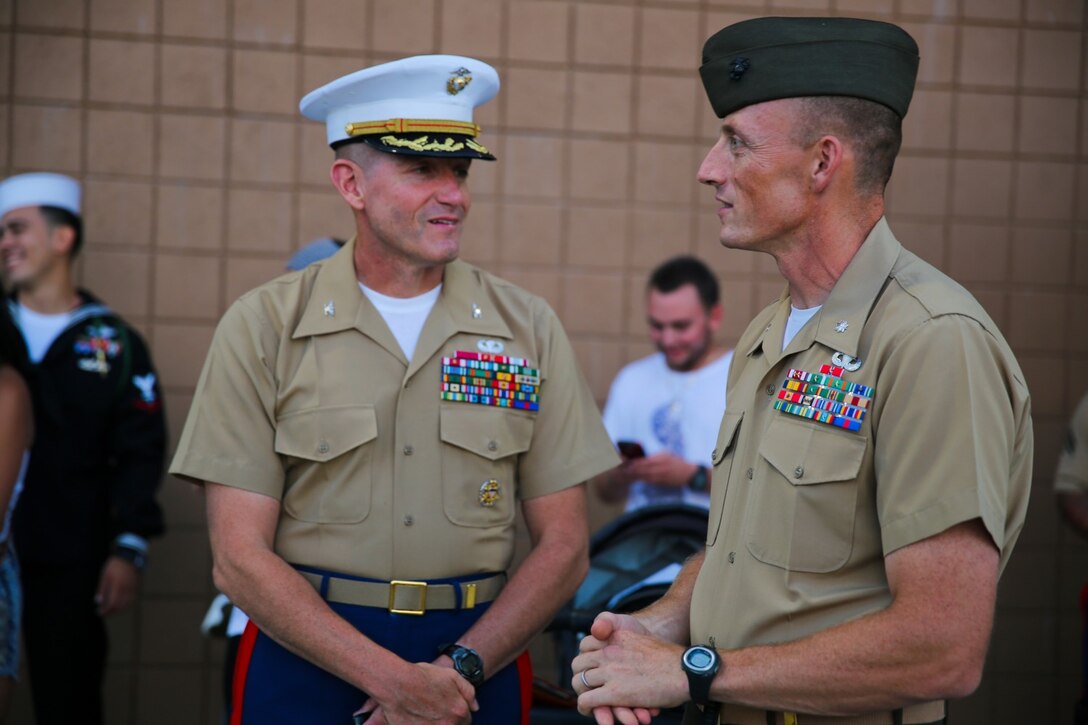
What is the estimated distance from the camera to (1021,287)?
17.2ft

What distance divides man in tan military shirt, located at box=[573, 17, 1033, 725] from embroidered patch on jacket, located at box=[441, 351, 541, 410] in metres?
0.75

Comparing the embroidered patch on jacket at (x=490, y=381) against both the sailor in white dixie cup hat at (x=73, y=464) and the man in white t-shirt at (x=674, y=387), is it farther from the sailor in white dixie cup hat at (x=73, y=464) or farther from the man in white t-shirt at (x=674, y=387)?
Result: the sailor in white dixie cup hat at (x=73, y=464)

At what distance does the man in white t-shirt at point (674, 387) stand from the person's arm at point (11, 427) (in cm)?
183

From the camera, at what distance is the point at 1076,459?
4465 mm


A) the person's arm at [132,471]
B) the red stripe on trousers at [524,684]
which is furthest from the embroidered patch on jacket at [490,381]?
the person's arm at [132,471]

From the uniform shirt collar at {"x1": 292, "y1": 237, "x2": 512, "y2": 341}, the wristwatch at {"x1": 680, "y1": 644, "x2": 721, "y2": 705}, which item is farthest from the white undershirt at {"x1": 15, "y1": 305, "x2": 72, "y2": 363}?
the wristwatch at {"x1": 680, "y1": 644, "x2": 721, "y2": 705}

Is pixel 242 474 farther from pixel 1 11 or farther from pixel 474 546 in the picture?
pixel 1 11

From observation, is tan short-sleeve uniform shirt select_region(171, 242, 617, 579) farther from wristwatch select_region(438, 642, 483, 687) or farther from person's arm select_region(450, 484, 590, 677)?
wristwatch select_region(438, 642, 483, 687)

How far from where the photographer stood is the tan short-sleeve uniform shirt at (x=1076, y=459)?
444 cm

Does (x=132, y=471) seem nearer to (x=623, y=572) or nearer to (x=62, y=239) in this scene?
(x=62, y=239)

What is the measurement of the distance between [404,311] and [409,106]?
46 centimetres

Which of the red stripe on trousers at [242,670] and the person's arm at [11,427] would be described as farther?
the person's arm at [11,427]

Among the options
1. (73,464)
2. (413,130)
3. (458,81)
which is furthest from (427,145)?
(73,464)

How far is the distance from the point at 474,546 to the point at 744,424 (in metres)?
0.85
